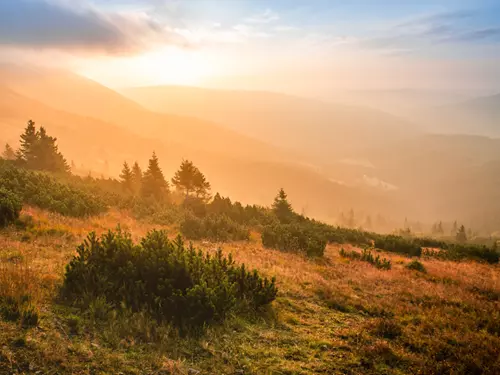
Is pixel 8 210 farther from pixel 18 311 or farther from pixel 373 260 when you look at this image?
pixel 373 260

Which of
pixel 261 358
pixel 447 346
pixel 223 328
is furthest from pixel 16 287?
pixel 447 346

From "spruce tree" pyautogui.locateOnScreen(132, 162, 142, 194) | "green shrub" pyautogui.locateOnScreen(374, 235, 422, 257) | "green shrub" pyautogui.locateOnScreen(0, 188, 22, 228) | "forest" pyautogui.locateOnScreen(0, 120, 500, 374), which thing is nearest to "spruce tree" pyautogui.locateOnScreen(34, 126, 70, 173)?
"spruce tree" pyautogui.locateOnScreen(132, 162, 142, 194)

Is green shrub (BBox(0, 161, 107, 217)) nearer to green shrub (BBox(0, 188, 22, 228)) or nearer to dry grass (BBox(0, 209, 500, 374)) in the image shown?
green shrub (BBox(0, 188, 22, 228))

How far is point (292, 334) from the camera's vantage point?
23.8 feet

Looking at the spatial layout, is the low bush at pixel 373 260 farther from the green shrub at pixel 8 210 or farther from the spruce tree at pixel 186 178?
the spruce tree at pixel 186 178

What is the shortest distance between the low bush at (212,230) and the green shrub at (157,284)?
1009 cm

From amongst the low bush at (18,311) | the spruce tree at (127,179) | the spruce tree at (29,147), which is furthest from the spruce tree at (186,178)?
the low bush at (18,311)

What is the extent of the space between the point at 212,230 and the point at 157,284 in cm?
1252

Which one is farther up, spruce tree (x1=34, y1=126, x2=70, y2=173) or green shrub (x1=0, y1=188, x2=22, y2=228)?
spruce tree (x1=34, y1=126, x2=70, y2=173)

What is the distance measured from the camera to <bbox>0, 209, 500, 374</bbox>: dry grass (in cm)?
531

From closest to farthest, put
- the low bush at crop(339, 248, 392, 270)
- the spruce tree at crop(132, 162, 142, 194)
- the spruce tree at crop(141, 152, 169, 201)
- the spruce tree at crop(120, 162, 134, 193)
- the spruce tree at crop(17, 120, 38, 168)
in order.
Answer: the low bush at crop(339, 248, 392, 270) → the spruce tree at crop(17, 120, 38, 168) → the spruce tree at crop(141, 152, 169, 201) → the spruce tree at crop(120, 162, 134, 193) → the spruce tree at crop(132, 162, 142, 194)

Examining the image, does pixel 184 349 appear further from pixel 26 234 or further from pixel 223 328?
pixel 26 234

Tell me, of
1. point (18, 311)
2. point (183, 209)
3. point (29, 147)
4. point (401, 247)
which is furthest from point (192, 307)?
point (29, 147)

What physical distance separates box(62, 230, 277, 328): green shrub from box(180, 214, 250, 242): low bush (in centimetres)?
1009
